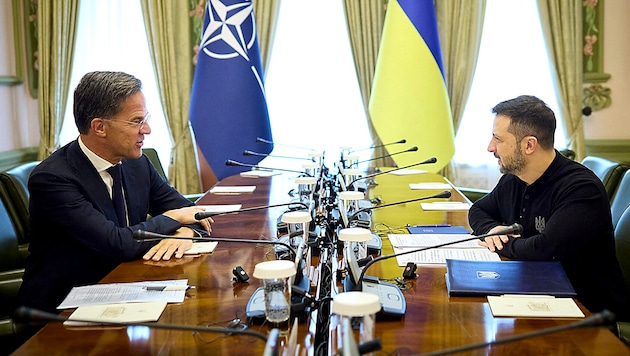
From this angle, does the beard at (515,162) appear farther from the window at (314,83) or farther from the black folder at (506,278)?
the window at (314,83)

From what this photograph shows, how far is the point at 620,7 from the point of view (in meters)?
4.88

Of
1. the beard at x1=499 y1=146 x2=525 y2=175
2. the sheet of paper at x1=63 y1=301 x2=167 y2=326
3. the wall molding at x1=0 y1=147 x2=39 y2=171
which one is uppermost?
the beard at x1=499 y1=146 x2=525 y2=175

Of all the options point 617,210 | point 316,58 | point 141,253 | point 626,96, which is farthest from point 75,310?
point 626,96

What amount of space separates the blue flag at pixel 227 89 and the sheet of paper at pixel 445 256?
8.31 feet

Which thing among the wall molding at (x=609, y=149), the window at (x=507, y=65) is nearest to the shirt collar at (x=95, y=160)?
the window at (x=507, y=65)

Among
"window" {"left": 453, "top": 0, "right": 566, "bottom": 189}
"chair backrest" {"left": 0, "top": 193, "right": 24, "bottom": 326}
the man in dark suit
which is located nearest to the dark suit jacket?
the man in dark suit

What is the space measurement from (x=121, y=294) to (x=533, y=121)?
1477 millimetres

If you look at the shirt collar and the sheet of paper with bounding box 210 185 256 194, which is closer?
the shirt collar

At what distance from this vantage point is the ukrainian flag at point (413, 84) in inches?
173

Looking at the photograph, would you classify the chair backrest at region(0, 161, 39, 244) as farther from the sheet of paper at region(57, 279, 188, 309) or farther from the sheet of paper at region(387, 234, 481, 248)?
the sheet of paper at region(387, 234, 481, 248)

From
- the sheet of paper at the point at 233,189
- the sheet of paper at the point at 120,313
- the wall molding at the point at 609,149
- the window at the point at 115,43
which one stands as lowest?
the sheet of paper at the point at 120,313

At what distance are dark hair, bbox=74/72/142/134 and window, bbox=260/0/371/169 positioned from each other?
2.71m

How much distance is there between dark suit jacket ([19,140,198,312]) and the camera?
2.08 metres

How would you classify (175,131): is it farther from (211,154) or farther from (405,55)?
(405,55)
